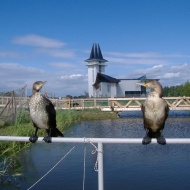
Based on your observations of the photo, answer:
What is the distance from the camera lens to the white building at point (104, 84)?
4900cm

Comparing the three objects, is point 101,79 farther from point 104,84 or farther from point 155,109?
point 155,109

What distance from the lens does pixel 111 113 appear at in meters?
24.5

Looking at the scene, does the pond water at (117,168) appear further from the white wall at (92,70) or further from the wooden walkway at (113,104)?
the white wall at (92,70)

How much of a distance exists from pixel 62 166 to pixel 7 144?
1.84 m

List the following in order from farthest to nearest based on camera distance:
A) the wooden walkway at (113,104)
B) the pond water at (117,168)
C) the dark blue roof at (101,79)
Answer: the dark blue roof at (101,79) < the wooden walkway at (113,104) < the pond water at (117,168)

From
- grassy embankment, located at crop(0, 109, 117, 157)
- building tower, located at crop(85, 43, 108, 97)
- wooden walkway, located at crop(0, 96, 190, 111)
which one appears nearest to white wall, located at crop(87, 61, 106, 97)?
building tower, located at crop(85, 43, 108, 97)

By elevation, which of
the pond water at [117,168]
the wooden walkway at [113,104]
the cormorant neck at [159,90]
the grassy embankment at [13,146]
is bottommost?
the pond water at [117,168]

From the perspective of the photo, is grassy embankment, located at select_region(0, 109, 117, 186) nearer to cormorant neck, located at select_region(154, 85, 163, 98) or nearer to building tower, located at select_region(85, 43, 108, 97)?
cormorant neck, located at select_region(154, 85, 163, 98)

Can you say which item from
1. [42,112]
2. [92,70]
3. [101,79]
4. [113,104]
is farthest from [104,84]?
[42,112]

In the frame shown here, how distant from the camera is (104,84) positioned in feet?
161

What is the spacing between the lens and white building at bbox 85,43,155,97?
49.0 metres

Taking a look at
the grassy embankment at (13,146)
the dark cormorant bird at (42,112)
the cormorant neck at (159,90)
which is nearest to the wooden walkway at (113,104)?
the grassy embankment at (13,146)

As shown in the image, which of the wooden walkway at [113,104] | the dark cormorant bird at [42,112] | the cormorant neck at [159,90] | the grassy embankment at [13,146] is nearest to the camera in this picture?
the cormorant neck at [159,90]

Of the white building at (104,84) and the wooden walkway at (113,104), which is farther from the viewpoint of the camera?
the white building at (104,84)
